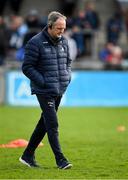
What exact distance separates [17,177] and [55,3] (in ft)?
70.7

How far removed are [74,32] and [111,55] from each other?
1.88m

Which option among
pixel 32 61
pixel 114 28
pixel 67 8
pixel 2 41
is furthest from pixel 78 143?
pixel 67 8

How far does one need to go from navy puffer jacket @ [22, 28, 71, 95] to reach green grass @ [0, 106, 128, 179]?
4.33ft

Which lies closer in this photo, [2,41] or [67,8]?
[2,41]

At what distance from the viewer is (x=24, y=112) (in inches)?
960

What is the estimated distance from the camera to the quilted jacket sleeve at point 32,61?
11797 mm

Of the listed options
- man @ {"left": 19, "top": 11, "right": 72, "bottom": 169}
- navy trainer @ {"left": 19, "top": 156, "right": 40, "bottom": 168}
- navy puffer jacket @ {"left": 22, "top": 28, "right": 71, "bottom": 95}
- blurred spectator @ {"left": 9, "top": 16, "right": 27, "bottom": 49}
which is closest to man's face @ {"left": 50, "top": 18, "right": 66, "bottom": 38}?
man @ {"left": 19, "top": 11, "right": 72, "bottom": 169}

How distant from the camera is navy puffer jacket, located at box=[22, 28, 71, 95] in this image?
1183cm

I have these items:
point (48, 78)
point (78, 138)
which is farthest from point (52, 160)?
point (78, 138)

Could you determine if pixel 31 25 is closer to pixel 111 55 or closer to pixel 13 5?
pixel 13 5

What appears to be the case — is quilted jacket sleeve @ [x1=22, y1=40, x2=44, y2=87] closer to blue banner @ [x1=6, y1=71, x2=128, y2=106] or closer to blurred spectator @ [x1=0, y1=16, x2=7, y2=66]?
blue banner @ [x1=6, y1=71, x2=128, y2=106]

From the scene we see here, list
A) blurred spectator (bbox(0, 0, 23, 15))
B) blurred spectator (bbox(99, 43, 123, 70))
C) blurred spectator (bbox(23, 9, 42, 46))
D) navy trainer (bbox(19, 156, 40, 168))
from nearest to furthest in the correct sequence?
navy trainer (bbox(19, 156, 40, 168)) → blurred spectator (bbox(23, 9, 42, 46)) → blurred spectator (bbox(99, 43, 123, 70)) → blurred spectator (bbox(0, 0, 23, 15))

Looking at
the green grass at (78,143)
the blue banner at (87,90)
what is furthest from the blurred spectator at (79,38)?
the green grass at (78,143)

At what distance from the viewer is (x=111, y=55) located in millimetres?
29812
